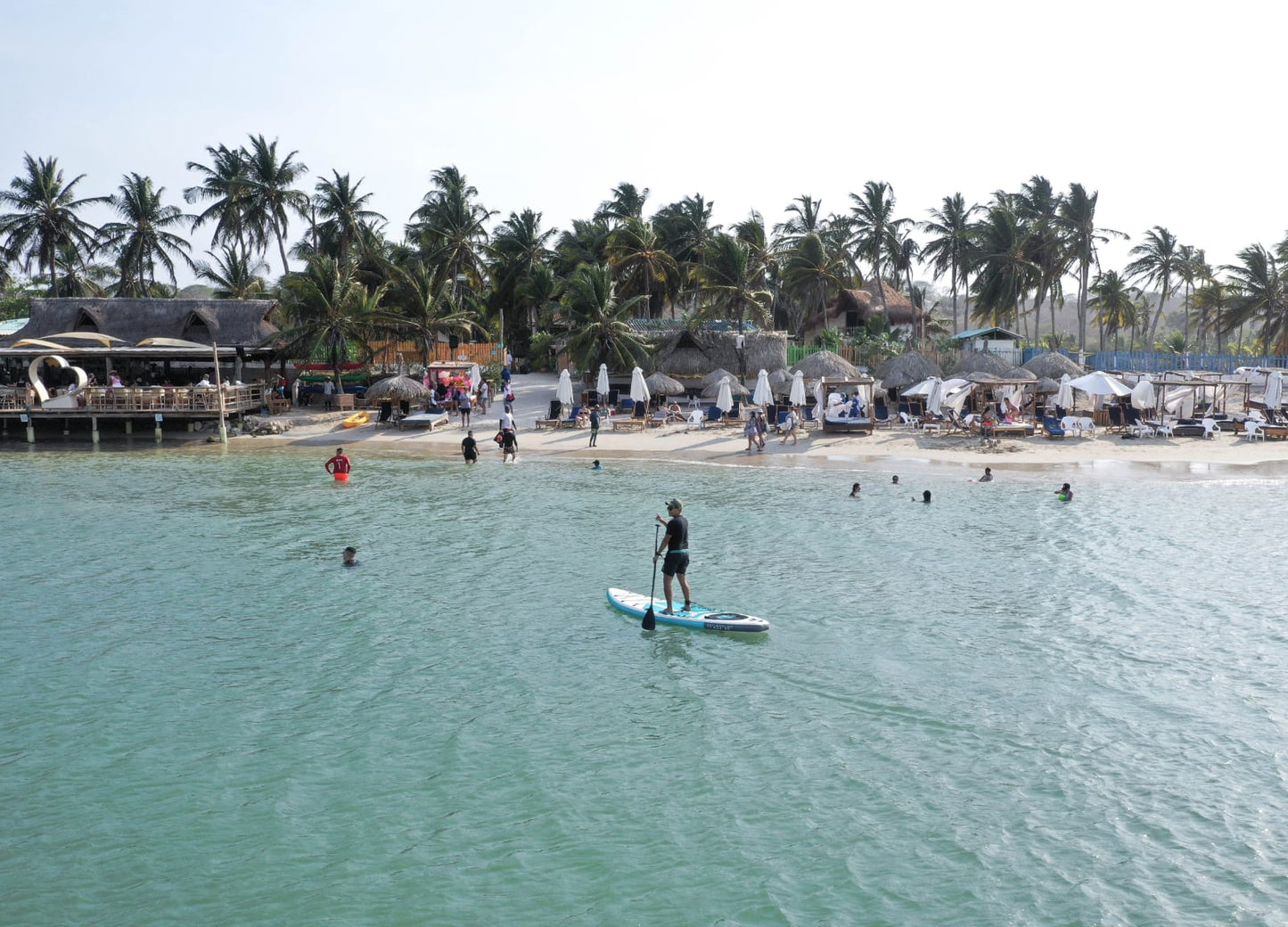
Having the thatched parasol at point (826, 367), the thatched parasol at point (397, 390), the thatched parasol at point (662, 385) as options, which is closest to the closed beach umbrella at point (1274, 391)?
the thatched parasol at point (826, 367)

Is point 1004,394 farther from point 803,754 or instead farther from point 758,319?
point 803,754

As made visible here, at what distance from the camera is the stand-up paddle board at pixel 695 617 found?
13.5 metres

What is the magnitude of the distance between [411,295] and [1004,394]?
24718 mm

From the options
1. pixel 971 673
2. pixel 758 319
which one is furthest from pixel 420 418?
pixel 971 673

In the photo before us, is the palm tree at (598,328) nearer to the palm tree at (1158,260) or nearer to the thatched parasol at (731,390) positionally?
the thatched parasol at (731,390)

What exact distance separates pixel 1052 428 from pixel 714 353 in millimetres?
15201

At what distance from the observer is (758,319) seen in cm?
4556

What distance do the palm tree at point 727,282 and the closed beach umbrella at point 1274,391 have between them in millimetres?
20094

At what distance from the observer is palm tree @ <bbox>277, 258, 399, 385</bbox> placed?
37406 millimetres

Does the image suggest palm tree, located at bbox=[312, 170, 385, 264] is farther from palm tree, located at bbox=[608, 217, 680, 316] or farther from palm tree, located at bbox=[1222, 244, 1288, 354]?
palm tree, located at bbox=[1222, 244, 1288, 354]

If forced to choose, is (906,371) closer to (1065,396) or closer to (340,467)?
(1065,396)

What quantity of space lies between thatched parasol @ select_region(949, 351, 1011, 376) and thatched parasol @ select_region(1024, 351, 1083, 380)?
128cm

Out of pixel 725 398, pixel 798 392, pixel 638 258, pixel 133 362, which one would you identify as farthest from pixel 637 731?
pixel 133 362

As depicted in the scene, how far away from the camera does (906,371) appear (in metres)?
40.0
